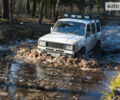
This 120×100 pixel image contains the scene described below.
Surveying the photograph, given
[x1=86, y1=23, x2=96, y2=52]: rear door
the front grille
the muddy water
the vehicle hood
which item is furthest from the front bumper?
[x1=86, y1=23, x2=96, y2=52]: rear door

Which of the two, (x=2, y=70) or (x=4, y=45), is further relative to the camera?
(x=4, y=45)

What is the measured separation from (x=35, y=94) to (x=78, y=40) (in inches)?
Result: 154

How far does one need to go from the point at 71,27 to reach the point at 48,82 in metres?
3.91

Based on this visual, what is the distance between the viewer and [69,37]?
9.17 m

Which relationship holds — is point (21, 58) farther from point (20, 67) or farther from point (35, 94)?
point (35, 94)

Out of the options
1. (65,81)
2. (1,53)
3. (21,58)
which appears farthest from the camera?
(1,53)

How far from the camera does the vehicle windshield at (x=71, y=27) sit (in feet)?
32.2

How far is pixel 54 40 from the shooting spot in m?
8.94

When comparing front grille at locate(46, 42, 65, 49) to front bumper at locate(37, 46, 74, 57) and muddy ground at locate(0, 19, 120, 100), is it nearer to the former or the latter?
front bumper at locate(37, 46, 74, 57)

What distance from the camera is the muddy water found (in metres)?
5.76

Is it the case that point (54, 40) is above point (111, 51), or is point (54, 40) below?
above

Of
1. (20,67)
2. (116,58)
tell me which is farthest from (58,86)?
(116,58)

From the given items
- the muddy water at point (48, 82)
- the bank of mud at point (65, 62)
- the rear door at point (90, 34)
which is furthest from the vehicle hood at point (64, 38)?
the muddy water at point (48, 82)

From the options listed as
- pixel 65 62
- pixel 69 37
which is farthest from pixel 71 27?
pixel 65 62
